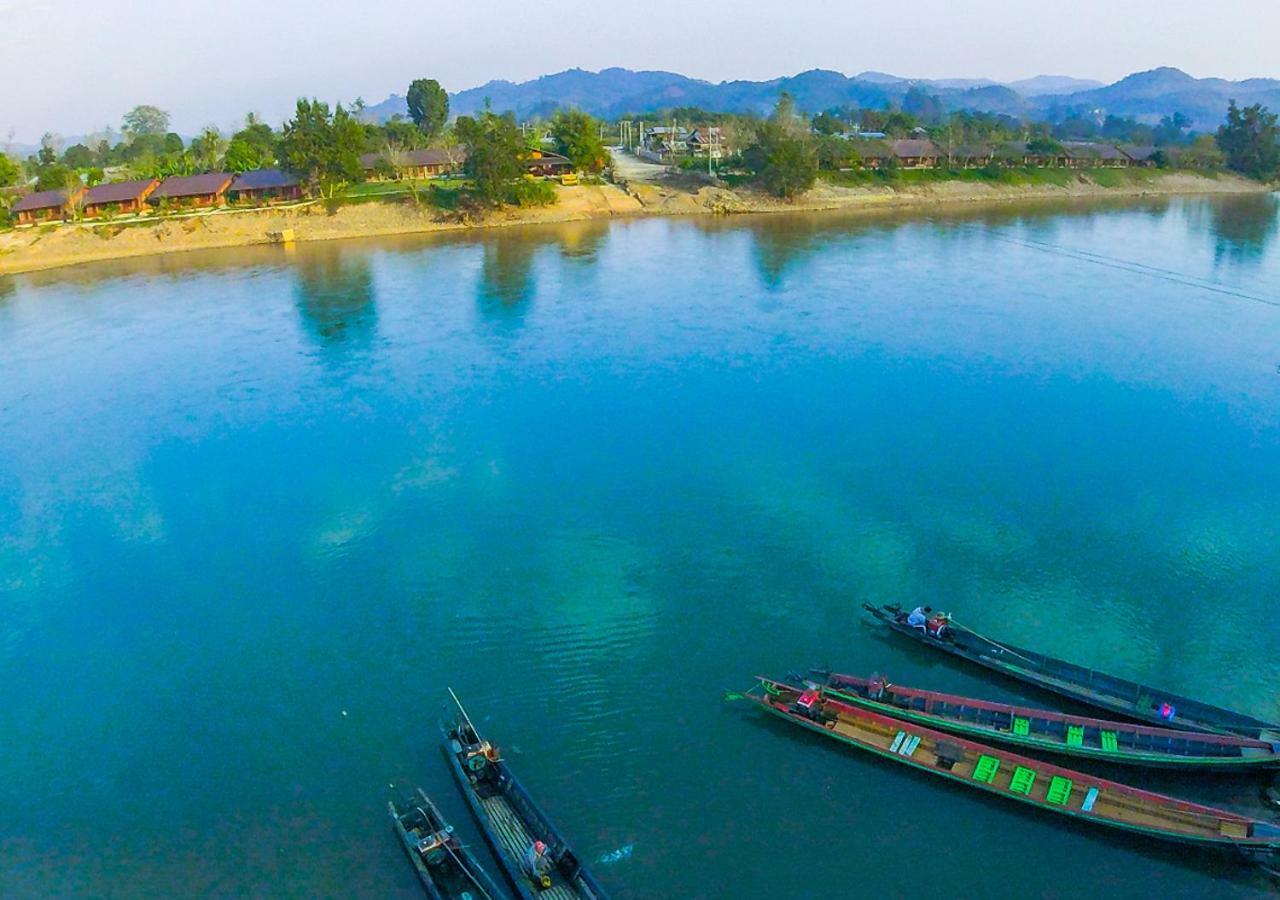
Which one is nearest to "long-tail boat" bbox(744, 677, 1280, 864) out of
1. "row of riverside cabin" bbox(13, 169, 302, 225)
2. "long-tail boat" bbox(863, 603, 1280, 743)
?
"long-tail boat" bbox(863, 603, 1280, 743)

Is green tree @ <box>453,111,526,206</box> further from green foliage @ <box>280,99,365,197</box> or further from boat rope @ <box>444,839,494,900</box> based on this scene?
boat rope @ <box>444,839,494,900</box>

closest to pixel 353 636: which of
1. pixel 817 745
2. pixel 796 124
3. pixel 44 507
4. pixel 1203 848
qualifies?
pixel 817 745

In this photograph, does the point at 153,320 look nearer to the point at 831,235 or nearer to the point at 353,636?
the point at 353,636

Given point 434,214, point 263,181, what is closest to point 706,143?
point 434,214

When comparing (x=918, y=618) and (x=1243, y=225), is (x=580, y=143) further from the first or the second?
(x=918, y=618)

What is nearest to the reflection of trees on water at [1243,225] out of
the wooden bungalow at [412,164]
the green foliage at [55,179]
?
the wooden bungalow at [412,164]
